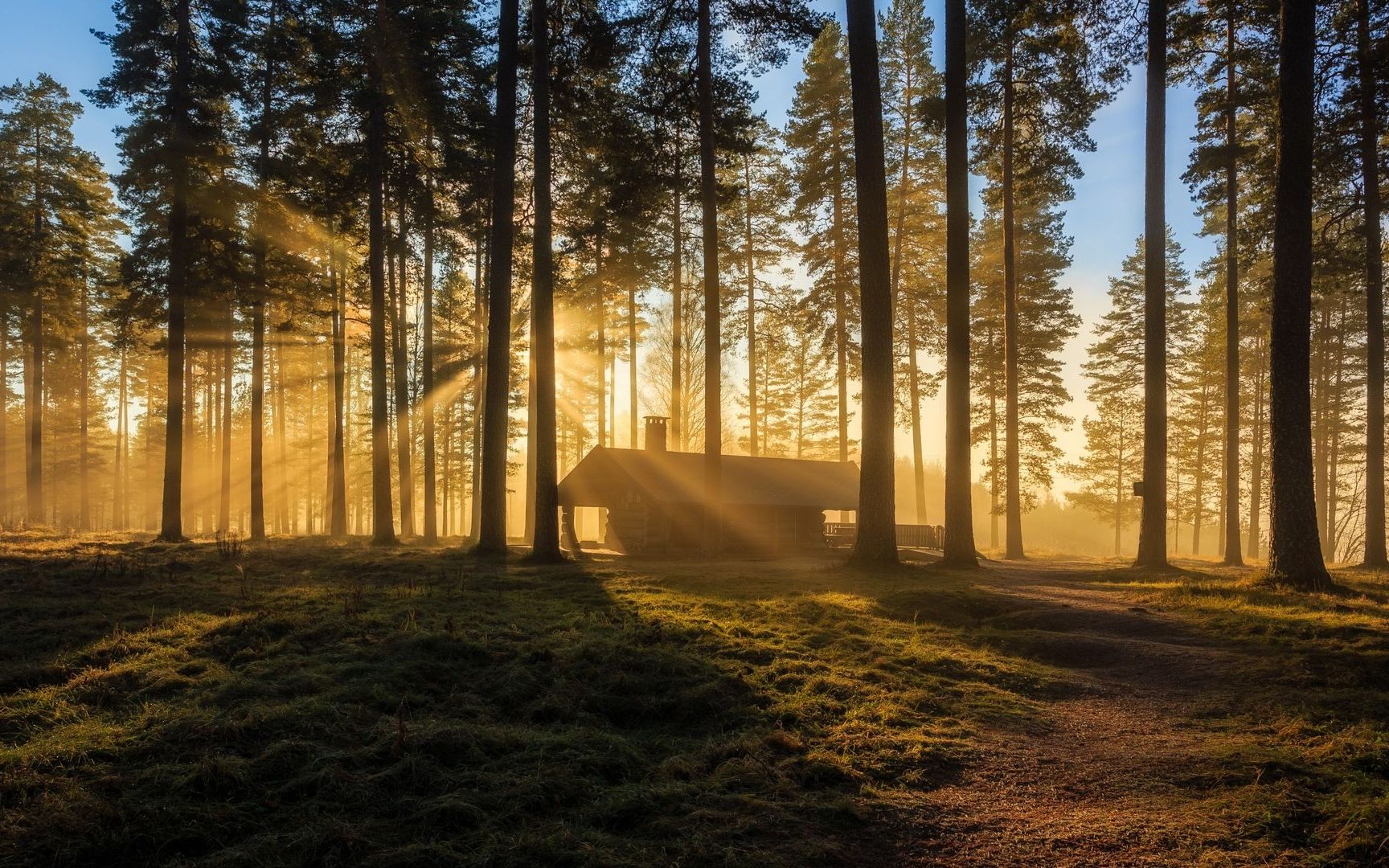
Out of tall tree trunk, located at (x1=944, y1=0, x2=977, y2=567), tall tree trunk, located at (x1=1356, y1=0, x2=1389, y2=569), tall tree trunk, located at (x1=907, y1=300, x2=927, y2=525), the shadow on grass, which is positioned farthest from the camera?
tall tree trunk, located at (x1=907, y1=300, x2=927, y2=525)

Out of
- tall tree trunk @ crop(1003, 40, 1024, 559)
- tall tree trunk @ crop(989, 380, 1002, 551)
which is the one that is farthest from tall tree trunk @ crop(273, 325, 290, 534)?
tall tree trunk @ crop(989, 380, 1002, 551)

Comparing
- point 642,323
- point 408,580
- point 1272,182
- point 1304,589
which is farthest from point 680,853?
point 642,323

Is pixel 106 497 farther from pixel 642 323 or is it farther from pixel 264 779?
pixel 264 779

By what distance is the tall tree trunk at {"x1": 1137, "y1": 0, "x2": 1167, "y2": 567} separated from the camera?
16141 millimetres

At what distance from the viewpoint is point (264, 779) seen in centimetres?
450

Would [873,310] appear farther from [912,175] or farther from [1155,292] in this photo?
[912,175]

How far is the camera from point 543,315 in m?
16.7

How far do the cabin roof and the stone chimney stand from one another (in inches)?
31.3

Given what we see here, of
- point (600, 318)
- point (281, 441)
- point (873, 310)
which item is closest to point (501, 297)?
point (873, 310)

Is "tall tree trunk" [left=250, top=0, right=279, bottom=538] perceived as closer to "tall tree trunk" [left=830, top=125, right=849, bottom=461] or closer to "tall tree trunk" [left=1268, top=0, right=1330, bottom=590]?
"tall tree trunk" [left=830, top=125, right=849, bottom=461]

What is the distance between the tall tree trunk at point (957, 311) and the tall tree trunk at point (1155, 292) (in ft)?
13.6

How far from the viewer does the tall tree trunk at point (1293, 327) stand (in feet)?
36.6

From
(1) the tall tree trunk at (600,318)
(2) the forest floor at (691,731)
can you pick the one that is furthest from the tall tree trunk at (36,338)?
(2) the forest floor at (691,731)

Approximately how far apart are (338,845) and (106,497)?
264ft
